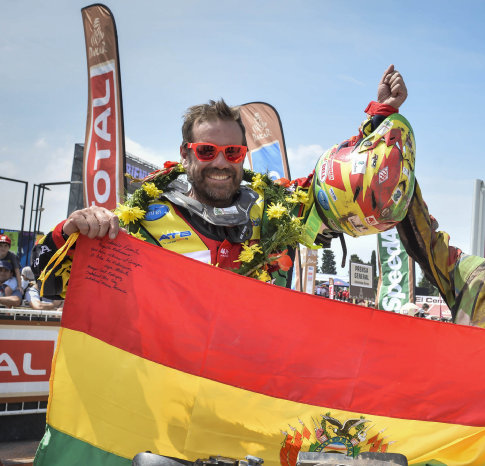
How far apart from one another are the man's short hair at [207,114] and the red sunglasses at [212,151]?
14 cm

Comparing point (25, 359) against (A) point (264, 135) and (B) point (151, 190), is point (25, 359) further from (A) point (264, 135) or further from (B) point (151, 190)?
(A) point (264, 135)

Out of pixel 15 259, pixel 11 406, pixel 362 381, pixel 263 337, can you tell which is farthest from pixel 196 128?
pixel 15 259

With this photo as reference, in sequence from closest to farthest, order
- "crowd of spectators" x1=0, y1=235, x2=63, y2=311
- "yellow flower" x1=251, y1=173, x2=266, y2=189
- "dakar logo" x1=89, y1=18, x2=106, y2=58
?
"yellow flower" x1=251, y1=173, x2=266, y2=189
"dakar logo" x1=89, y1=18, x2=106, y2=58
"crowd of spectators" x1=0, y1=235, x2=63, y2=311

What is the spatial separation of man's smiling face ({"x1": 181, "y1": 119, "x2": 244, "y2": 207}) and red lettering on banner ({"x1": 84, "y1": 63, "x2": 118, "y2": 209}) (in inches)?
143

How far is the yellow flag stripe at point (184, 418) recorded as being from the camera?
6.31 ft

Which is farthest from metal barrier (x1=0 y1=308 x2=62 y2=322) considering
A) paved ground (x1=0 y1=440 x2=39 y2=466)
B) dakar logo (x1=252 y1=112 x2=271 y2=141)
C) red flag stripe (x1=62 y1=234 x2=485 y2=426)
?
dakar logo (x1=252 y1=112 x2=271 y2=141)

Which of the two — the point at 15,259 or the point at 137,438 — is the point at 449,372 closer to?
the point at 137,438

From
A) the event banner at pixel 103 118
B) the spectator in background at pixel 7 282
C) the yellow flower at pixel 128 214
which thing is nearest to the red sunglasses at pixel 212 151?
the yellow flower at pixel 128 214

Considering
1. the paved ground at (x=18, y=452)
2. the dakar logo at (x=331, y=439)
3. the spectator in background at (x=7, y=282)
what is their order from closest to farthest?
the dakar logo at (x=331, y=439) < the paved ground at (x=18, y=452) < the spectator in background at (x=7, y=282)

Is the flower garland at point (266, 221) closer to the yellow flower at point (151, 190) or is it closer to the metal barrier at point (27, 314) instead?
the yellow flower at point (151, 190)

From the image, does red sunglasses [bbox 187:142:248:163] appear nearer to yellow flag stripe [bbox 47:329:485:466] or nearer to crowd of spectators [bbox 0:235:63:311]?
yellow flag stripe [bbox 47:329:485:466]

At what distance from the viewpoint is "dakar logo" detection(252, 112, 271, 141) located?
11023 mm

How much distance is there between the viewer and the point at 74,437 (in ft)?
6.55

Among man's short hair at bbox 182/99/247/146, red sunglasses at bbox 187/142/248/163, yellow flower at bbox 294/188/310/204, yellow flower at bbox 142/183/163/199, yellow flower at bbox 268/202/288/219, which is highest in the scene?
man's short hair at bbox 182/99/247/146
